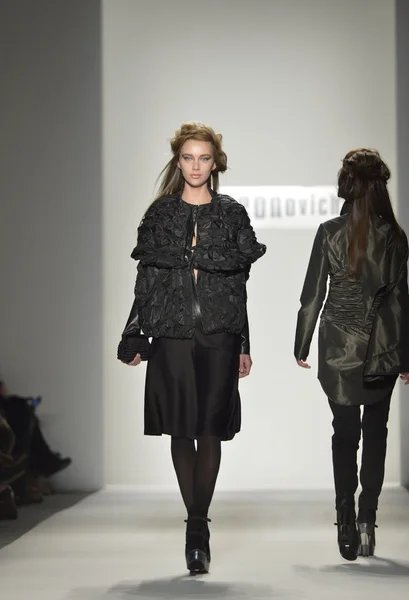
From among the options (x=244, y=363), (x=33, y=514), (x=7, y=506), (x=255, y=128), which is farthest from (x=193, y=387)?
(x=255, y=128)

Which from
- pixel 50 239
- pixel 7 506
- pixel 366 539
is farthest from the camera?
pixel 50 239

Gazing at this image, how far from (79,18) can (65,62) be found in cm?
23

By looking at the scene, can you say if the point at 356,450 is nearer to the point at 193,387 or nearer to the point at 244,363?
the point at 244,363

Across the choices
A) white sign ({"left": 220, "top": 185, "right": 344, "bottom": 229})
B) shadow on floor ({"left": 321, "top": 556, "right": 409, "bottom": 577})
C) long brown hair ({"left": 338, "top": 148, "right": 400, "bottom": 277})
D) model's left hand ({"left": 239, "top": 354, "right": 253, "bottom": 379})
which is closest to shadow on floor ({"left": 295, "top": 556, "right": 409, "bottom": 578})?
shadow on floor ({"left": 321, "top": 556, "right": 409, "bottom": 577})

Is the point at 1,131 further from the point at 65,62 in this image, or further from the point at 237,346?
the point at 237,346

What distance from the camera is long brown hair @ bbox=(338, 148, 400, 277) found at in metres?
3.61

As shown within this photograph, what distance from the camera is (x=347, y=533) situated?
352 cm

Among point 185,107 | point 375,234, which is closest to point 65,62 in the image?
point 185,107

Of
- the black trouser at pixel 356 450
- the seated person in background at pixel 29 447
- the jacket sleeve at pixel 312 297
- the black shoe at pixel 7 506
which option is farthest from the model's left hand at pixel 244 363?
the seated person in background at pixel 29 447

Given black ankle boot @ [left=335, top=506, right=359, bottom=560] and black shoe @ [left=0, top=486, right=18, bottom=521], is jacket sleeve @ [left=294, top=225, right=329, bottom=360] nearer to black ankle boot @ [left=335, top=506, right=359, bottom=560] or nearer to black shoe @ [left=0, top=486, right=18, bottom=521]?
black ankle boot @ [left=335, top=506, right=359, bottom=560]

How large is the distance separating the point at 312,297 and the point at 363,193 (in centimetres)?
33

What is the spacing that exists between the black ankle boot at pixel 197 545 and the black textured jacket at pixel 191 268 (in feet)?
1.64

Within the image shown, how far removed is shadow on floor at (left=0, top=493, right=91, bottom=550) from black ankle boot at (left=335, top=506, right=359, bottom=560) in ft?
3.80

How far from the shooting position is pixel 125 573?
11.4 ft
